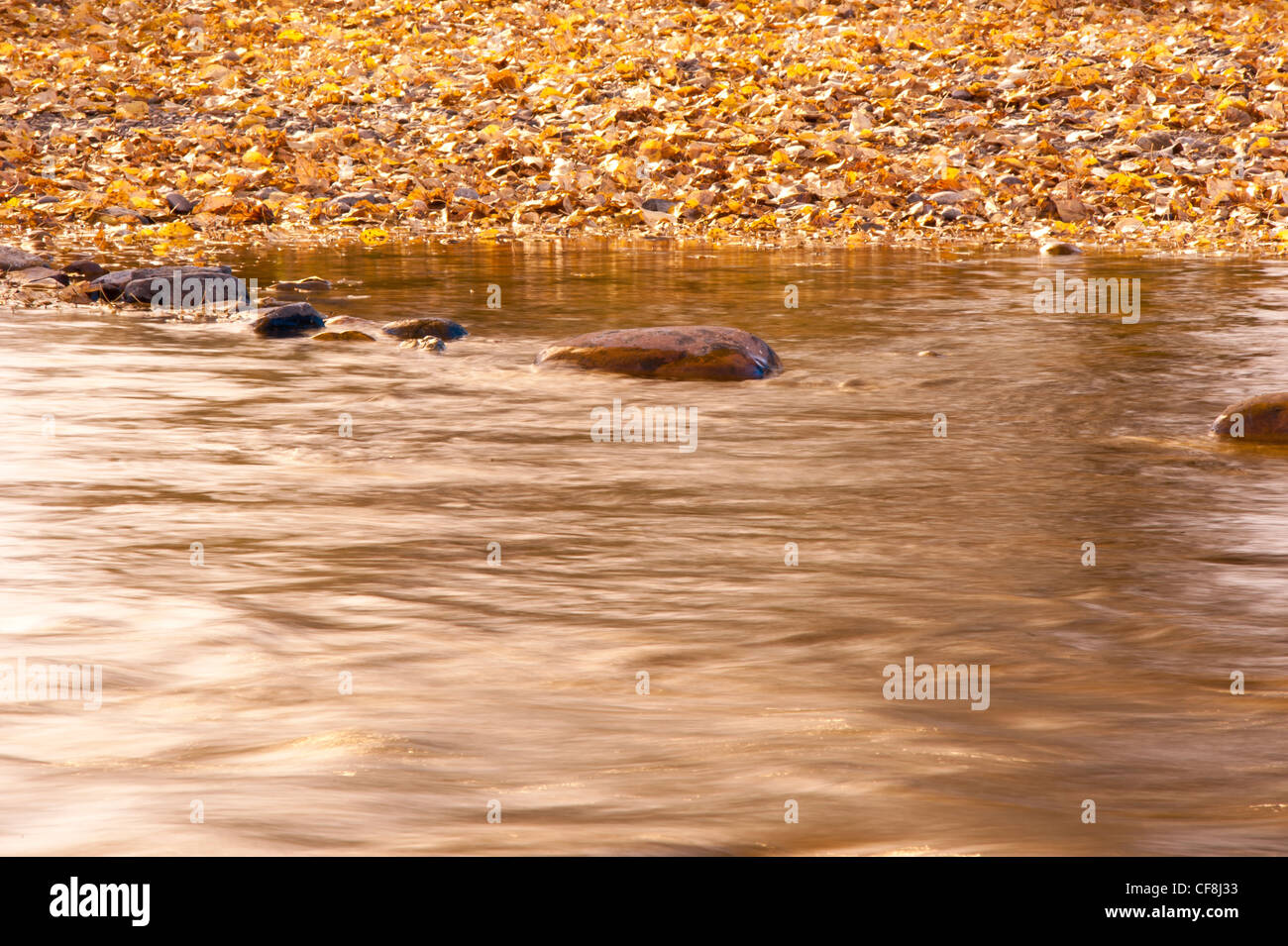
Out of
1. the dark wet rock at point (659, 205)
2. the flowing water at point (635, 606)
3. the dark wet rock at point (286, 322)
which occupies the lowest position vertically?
the flowing water at point (635, 606)

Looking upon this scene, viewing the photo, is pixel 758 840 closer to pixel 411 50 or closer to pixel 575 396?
pixel 575 396

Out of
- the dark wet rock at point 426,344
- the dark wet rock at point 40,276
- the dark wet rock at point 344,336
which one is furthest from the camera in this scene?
the dark wet rock at point 40,276

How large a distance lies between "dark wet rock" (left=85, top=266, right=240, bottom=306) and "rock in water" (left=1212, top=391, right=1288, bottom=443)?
7.40 m

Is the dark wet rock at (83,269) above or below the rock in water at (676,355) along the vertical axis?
above

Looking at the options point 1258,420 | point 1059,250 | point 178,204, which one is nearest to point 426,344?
point 1258,420

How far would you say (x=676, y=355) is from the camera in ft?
26.6

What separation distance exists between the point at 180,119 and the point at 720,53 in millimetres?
7199

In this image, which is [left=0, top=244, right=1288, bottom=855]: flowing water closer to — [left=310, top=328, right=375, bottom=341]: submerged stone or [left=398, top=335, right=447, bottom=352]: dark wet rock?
[left=398, top=335, right=447, bottom=352]: dark wet rock

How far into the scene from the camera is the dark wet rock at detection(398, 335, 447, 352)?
362 inches

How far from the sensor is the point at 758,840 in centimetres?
261

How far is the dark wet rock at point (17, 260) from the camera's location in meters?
12.3

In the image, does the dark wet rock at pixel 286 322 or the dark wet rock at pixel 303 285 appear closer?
the dark wet rock at pixel 286 322

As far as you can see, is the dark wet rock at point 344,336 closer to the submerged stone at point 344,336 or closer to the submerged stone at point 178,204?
the submerged stone at point 344,336

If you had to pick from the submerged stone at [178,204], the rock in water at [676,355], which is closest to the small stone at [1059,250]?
the rock in water at [676,355]
